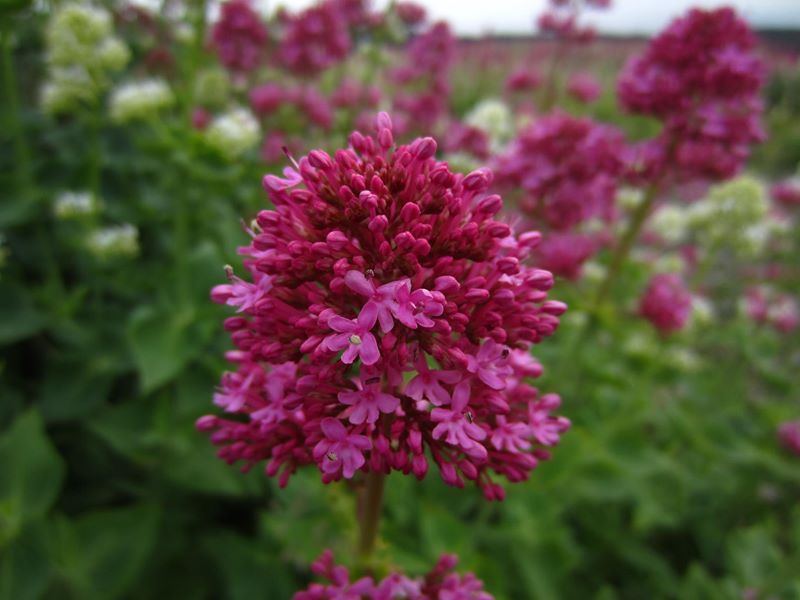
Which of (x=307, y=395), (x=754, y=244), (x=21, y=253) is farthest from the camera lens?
(x=754, y=244)

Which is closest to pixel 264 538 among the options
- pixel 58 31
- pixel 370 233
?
pixel 370 233

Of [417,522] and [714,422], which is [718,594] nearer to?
[714,422]

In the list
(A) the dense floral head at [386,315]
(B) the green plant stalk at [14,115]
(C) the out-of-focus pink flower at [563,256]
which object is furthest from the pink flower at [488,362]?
(B) the green plant stalk at [14,115]

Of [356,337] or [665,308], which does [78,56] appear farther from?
[665,308]

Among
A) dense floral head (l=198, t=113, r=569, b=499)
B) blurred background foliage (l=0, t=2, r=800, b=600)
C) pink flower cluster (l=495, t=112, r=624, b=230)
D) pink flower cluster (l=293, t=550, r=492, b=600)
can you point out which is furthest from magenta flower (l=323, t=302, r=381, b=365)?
pink flower cluster (l=495, t=112, r=624, b=230)

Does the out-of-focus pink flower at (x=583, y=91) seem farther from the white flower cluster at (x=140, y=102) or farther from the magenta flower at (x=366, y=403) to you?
the magenta flower at (x=366, y=403)

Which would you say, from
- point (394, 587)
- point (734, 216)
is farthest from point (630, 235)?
point (394, 587)

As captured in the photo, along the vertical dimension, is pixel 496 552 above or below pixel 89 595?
below

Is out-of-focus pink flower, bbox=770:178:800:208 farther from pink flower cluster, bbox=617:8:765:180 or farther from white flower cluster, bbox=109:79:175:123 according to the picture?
white flower cluster, bbox=109:79:175:123
